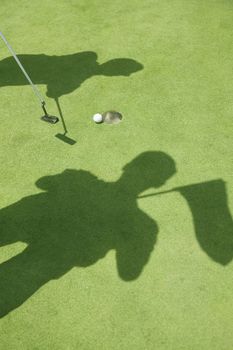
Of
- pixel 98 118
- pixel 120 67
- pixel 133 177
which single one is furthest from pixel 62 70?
pixel 133 177

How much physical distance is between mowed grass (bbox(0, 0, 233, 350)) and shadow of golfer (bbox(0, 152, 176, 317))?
16 mm

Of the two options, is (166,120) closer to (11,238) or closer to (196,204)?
(196,204)

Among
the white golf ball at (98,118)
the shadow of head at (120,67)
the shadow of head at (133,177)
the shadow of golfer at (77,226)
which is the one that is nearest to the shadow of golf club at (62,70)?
the shadow of head at (120,67)

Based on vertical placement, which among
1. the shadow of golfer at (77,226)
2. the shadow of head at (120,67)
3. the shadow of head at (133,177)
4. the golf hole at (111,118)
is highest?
the shadow of head at (120,67)

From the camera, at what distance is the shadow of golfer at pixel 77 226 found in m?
4.50

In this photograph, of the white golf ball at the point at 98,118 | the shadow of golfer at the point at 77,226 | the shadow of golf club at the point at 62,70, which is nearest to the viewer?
the shadow of golfer at the point at 77,226

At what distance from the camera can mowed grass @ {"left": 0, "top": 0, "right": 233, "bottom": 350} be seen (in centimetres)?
409

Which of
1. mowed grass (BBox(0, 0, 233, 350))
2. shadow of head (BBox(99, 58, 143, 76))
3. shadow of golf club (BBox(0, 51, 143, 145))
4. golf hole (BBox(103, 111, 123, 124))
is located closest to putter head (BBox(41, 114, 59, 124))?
mowed grass (BBox(0, 0, 233, 350))

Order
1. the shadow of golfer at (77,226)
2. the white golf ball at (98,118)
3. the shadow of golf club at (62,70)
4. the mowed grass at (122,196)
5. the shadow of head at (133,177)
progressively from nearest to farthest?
the mowed grass at (122,196) < the shadow of golfer at (77,226) < the shadow of head at (133,177) < the white golf ball at (98,118) < the shadow of golf club at (62,70)

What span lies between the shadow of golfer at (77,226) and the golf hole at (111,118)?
2.93 feet

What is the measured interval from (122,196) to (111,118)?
161 cm

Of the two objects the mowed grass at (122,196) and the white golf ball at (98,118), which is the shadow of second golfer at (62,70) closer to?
the mowed grass at (122,196)

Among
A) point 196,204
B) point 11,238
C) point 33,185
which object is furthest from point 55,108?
point 196,204

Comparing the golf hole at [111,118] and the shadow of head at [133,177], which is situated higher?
the golf hole at [111,118]
